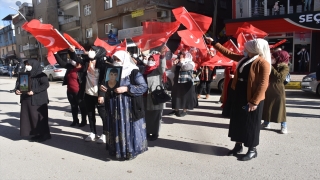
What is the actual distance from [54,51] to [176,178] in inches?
147

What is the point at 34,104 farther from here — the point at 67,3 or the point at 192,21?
the point at 67,3

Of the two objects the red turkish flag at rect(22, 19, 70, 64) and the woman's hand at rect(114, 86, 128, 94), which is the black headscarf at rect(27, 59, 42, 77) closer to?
the red turkish flag at rect(22, 19, 70, 64)

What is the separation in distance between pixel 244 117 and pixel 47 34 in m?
4.08

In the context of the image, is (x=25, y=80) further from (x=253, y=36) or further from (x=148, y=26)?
(x=253, y=36)

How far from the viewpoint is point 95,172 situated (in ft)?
12.9

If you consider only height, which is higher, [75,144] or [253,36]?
[253,36]

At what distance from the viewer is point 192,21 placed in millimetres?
5137

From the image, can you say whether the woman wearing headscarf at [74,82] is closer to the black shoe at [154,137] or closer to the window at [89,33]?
the black shoe at [154,137]

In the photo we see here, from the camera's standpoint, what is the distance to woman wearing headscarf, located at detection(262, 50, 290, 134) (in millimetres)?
5203

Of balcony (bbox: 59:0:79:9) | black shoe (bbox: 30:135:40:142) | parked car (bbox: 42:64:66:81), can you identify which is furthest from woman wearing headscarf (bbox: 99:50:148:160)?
balcony (bbox: 59:0:79:9)

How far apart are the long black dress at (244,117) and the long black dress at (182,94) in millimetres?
2900

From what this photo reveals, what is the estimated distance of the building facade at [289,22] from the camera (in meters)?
16.7

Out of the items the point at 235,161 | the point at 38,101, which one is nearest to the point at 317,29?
the point at 235,161

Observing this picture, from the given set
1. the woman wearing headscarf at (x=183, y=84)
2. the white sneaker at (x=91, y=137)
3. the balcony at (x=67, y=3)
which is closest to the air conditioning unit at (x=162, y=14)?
the balcony at (x=67, y=3)
